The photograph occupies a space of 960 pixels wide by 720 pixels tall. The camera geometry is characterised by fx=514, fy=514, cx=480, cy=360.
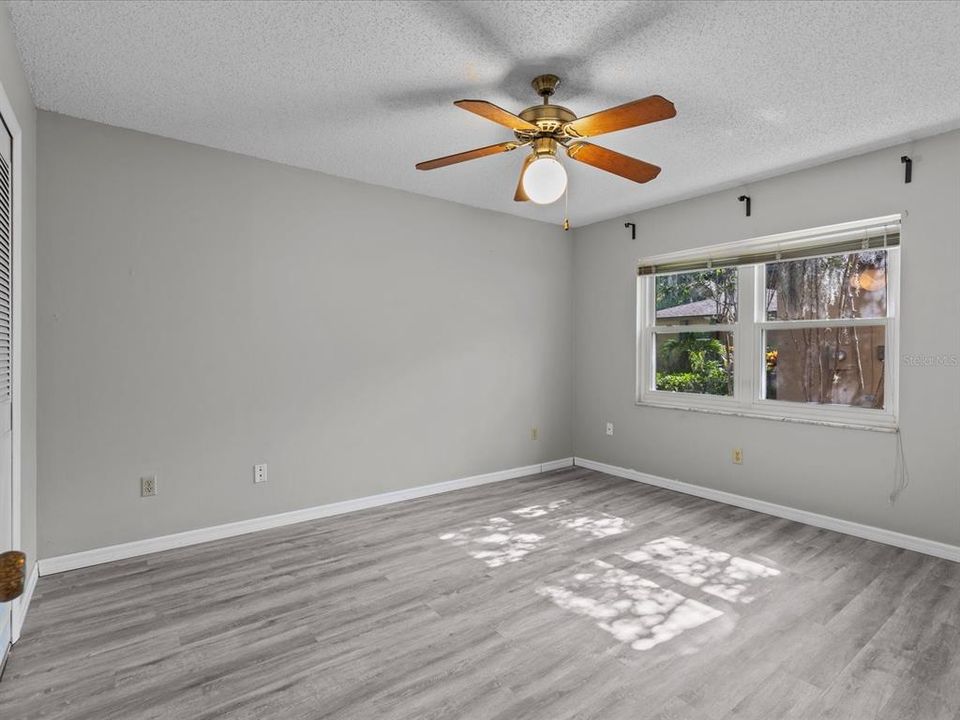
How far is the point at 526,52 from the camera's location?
214 cm

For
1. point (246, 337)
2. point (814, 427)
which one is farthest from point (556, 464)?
point (246, 337)

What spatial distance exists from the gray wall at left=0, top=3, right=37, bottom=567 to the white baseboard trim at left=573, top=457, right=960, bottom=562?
4.17m

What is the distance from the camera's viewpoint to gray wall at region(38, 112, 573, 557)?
2.81 meters

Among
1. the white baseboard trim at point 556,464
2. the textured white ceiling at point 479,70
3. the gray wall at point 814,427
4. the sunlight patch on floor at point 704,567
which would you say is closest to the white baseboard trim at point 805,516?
the gray wall at point 814,427

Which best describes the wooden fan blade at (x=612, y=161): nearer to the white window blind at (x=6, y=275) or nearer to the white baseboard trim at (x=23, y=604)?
the white window blind at (x=6, y=275)

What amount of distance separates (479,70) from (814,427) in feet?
10.3

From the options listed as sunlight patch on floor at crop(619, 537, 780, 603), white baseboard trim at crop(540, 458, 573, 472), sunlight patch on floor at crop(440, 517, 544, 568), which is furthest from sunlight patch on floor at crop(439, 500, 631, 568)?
white baseboard trim at crop(540, 458, 573, 472)

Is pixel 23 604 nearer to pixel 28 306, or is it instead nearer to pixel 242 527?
pixel 242 527

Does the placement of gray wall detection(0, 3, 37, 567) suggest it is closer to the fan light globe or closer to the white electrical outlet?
the white electrical outlet

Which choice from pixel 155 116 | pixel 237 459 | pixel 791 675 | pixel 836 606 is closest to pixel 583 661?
pixel 791 675

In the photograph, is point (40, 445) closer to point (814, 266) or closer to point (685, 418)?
point (685, 418)

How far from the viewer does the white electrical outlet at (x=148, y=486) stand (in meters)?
3.00

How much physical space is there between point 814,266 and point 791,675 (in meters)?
2.78

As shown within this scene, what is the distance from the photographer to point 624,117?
6.84 feet
